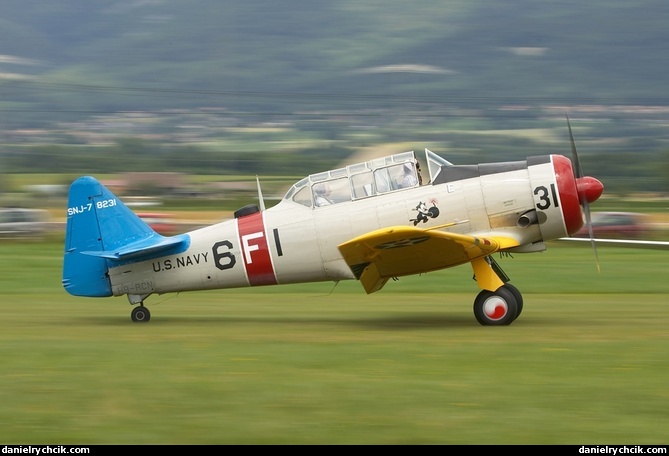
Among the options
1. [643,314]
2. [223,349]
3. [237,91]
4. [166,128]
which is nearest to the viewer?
[223,349]

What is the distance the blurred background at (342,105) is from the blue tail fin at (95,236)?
2593 cm

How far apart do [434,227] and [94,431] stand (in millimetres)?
6522

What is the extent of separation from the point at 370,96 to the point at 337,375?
489 feet

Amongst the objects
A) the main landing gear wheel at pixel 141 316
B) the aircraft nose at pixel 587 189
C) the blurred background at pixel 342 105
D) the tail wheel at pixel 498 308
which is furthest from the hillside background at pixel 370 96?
the main landing gear wheel at pixel 141 316

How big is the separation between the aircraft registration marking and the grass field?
712 mm

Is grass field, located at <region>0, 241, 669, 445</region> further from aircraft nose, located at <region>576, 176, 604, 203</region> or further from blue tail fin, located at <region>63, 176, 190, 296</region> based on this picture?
aircraft nose, located at <region>576, 176, 604, 203</region>

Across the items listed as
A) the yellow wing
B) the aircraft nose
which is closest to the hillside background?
the aircraft nose

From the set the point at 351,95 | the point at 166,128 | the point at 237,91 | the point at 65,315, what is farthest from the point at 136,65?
the point at 65,315

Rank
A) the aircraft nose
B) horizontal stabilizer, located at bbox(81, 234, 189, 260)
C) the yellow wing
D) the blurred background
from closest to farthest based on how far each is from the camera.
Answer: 1. the yellow wing
2. the aircraft nose
3. horizontal stabilizer, located at bbox(81, 234, 189, 260)
4. the blurred background

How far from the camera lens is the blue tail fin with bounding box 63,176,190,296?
44.3 feet

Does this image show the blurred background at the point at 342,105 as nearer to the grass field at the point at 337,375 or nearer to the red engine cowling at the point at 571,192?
the grass field at the point at 337,375

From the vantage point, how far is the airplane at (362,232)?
12141mm

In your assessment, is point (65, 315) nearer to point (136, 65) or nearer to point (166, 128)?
point (166, 128)

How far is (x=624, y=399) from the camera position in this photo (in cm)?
745
